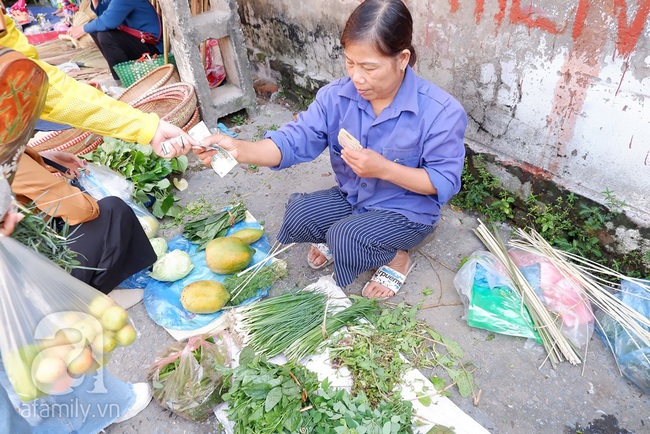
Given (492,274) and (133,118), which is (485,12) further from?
(133,118)

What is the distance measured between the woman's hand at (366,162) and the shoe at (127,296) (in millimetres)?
1594

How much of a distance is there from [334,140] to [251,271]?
3.01 ft

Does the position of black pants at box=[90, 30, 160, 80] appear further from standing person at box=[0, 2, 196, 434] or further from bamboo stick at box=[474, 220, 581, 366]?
bamboo stick at box=[474, 220, 581, 366]

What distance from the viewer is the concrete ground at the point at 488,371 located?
1.98m

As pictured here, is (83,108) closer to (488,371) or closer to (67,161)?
(67,161)

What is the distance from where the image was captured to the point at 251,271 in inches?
104

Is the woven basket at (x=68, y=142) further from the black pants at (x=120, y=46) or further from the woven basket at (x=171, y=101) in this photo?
the black pants at (x=120, y=46)

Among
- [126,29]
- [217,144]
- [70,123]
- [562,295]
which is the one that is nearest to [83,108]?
[70,123]

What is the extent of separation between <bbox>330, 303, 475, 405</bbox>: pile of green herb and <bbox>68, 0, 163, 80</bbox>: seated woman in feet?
14.2

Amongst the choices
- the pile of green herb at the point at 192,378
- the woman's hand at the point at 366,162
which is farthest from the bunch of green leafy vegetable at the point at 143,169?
the woman's hand at the point at 366,162

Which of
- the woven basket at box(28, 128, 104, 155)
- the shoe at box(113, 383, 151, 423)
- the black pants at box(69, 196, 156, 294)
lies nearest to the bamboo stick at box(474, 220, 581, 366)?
the shoe at box(113, 383, 151, 423)

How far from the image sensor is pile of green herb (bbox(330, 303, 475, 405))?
2.07m

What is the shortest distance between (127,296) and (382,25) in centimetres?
211

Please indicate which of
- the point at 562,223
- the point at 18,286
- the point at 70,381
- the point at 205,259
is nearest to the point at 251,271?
the point at 205,259
